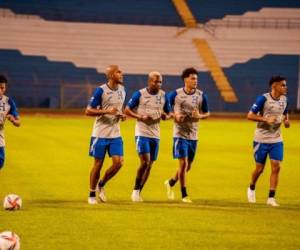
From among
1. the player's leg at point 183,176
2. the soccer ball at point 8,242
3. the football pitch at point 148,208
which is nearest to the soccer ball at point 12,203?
the football pitch at point 148,208

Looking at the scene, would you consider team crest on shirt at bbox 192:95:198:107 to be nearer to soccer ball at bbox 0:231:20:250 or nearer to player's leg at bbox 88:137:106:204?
player's leg at bbox 88:137:106:204

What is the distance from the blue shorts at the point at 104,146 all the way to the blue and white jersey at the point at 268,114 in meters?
2.43

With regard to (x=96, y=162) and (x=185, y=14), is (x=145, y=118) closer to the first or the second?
(x=96, y=162)

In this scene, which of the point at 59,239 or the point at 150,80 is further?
the point at 150,80

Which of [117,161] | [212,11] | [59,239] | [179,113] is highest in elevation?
[212,11]

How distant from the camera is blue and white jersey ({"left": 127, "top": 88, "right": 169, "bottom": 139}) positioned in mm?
12266

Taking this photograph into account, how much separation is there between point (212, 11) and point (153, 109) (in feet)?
127

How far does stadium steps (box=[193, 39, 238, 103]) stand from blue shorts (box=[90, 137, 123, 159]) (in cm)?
3412

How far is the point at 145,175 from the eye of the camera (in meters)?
12.4

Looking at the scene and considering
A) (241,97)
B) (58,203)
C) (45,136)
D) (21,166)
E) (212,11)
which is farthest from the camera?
(212,11)

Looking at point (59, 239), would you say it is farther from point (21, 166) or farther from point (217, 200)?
point (21, 166)

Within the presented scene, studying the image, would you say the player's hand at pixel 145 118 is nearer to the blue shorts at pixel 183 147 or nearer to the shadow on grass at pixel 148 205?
the blue shorts at pixel 183 147

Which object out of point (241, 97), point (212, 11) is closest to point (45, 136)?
point (241, 97)

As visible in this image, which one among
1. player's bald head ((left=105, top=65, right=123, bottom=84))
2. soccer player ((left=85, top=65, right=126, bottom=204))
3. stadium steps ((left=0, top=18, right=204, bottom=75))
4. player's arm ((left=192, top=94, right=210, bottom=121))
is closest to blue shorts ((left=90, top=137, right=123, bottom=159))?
soccer player ((left=85, top=65, right=126, bottom=204))
